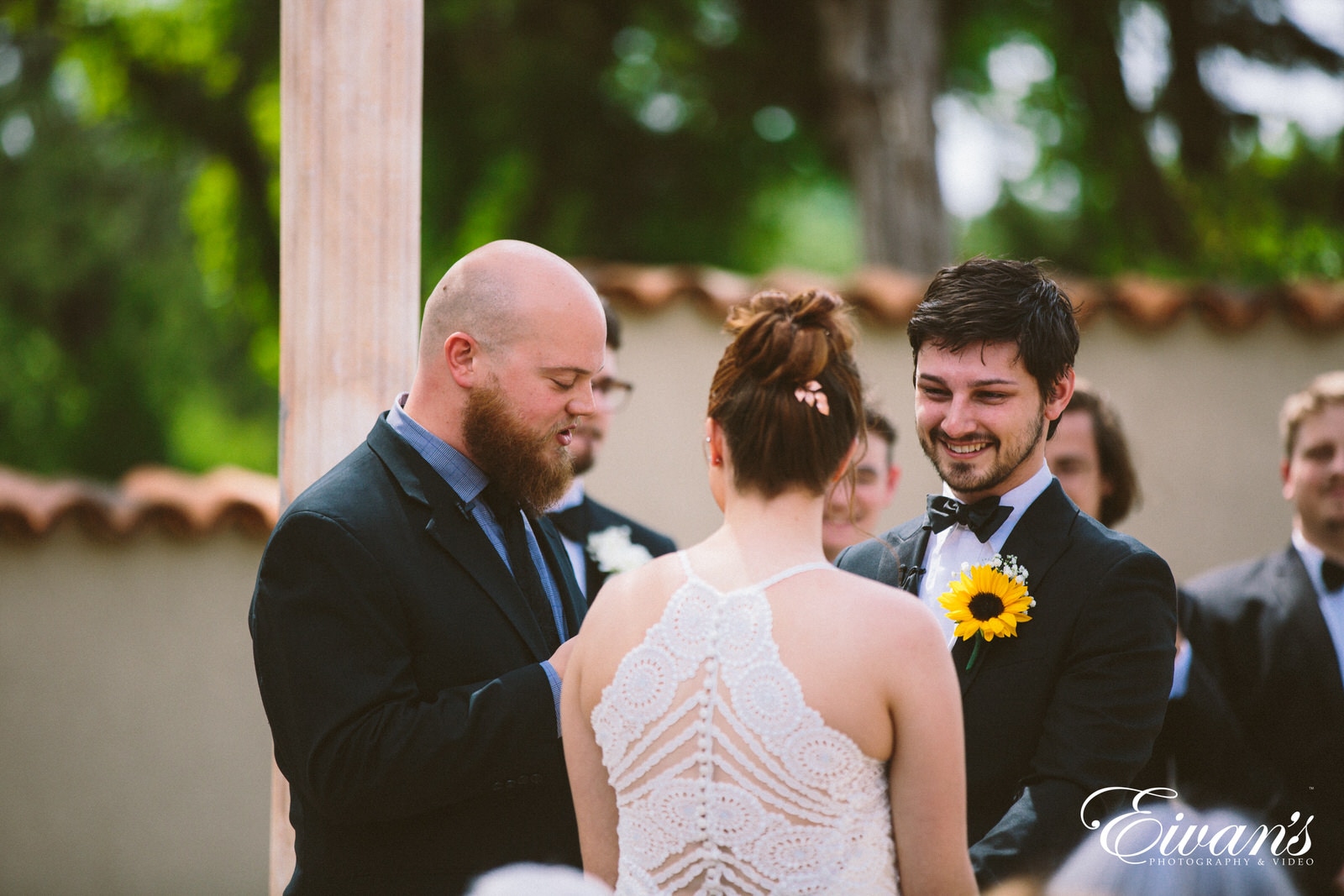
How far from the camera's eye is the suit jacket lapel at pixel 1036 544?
2.39 metres

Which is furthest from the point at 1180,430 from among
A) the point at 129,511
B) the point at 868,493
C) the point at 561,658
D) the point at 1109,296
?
the point at 129,511

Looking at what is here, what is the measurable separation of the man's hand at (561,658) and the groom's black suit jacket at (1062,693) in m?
0.82

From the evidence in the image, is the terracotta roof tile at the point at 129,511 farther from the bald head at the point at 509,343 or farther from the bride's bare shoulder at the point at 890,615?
A: the bride's bare shoulder at the point at 890,615

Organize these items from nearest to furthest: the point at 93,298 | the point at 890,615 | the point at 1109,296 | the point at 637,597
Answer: the point at 890,615
the point at 637,597
the point at 1109,296
the point at 93,298

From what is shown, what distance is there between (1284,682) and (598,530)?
2199mm

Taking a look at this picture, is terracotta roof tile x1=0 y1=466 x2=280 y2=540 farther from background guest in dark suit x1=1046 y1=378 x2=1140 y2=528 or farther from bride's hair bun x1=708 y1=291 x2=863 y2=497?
bride's hair bun x1=708 y1=291 x2=863 y2=497

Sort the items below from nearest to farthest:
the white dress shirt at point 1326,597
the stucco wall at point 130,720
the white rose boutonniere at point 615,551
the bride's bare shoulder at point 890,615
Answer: the bride's bare shoulder at point 890,615 → the white dress shirt at point 1326,597 → the white rose boutonniere at point 615,551 → the stucco wall at point 130,720

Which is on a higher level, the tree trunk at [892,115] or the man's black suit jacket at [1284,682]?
the tree trunk at [892,115]

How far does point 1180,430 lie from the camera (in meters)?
5.63

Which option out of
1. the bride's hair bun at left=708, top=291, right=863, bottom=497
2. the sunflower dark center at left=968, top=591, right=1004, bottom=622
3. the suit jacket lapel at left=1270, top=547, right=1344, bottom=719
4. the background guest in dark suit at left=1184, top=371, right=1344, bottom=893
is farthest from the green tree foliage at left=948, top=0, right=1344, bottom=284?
the bride's hair bun at left=708, top=291, right=863, bottom=497

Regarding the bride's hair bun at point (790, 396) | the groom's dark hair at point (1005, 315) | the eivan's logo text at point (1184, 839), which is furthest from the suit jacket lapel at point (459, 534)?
the eivan's logo text at point (1184, 839)

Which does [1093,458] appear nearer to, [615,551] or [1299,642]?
[1299,642]

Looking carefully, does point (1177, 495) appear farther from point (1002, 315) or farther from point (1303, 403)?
point (1002, 315)

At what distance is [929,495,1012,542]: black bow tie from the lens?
2502mm
